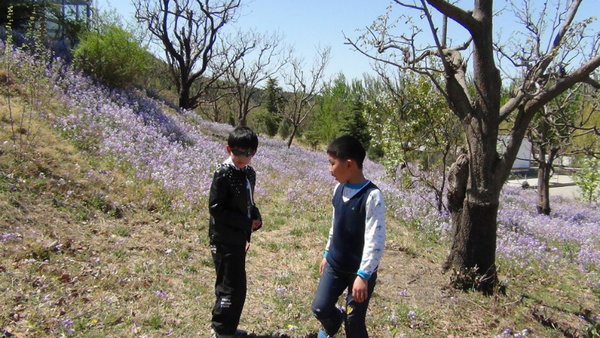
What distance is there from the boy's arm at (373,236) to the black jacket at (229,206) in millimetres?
1057

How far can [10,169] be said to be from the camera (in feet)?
20.1

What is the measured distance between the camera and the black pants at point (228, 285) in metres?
3.38

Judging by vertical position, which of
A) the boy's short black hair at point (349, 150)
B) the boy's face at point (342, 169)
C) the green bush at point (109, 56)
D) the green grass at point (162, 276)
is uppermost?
the green bush at point (109, 56)

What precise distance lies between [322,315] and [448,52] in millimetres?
3917

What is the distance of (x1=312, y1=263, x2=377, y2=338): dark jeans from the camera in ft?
9.82

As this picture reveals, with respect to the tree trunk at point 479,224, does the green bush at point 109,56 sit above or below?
above

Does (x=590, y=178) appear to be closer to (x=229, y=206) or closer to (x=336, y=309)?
(x=336, y=309)

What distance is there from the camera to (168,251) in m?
5.41

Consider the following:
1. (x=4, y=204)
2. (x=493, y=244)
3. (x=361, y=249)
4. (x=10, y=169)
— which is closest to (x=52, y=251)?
(x=4, y=204)

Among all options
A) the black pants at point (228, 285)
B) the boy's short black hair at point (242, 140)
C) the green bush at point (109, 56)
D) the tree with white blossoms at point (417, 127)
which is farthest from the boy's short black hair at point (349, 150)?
the green bush at point (109, 56)

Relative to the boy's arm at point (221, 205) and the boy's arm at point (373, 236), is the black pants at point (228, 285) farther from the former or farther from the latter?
the boy's arm at point (373, 236)

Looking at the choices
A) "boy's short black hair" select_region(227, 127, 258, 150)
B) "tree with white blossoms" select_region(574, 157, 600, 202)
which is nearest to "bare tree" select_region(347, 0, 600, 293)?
"boy's short black hair" select_region(227, 127, 258, 150)

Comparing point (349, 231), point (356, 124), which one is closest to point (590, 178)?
point (356, 124)

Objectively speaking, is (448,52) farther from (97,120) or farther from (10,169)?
(97,120)
